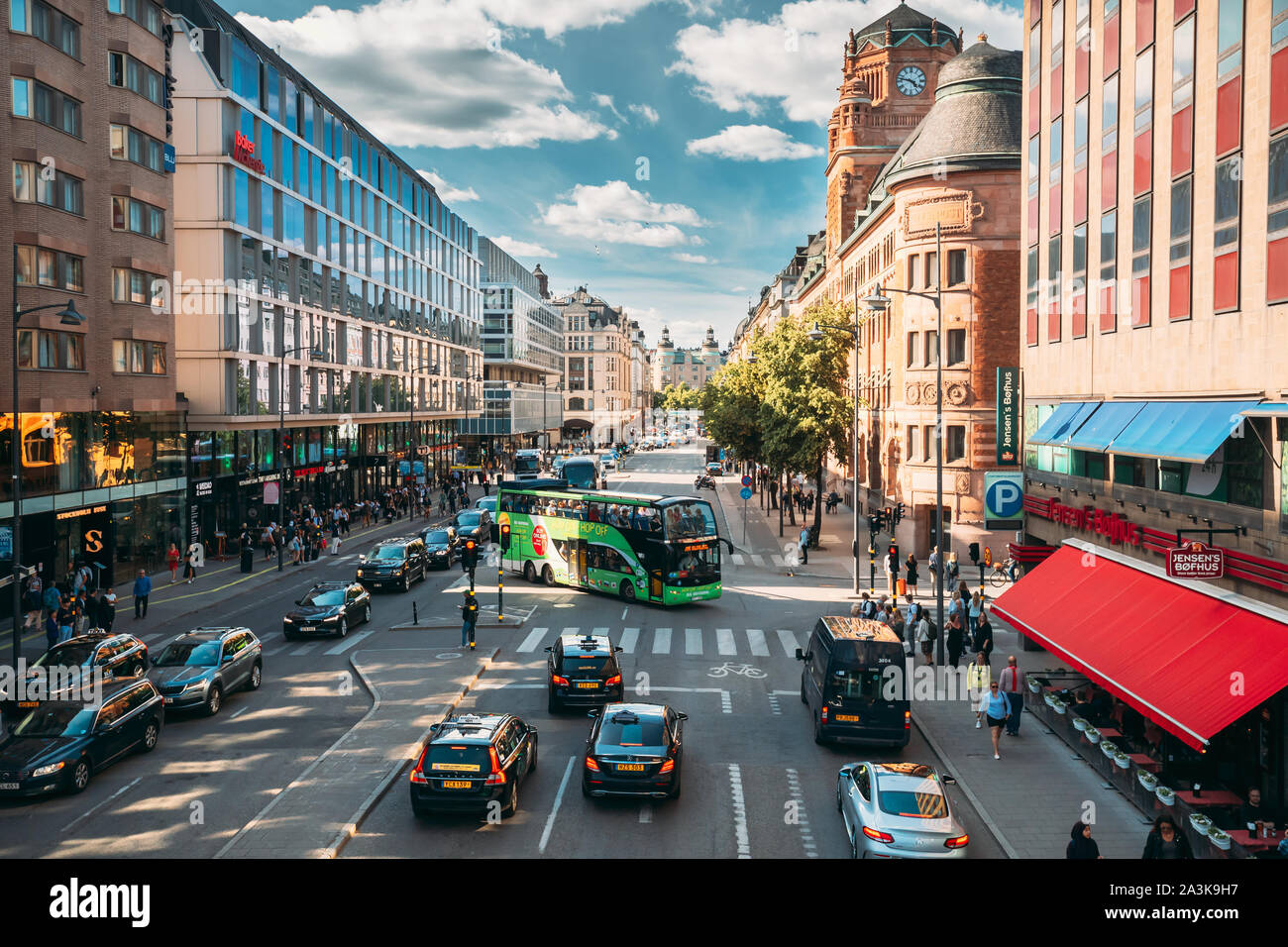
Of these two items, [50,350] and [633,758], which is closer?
[633,758]

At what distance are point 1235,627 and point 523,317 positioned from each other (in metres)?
119

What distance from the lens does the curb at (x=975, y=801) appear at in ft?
47.1

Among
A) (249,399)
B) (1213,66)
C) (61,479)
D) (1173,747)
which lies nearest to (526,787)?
(1173,747)

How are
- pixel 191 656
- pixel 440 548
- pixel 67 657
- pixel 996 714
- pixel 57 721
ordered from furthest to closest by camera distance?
Answer: 1. pixel 440 548
2. pixel 191 656
3. pixel 67 657
4. pixel 996 714
5. pixel 57 721

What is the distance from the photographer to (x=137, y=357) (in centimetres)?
3922

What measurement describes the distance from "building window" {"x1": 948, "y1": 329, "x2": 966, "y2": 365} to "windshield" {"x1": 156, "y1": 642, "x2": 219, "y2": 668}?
34.1m

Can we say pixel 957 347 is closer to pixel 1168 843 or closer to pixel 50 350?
pixel 1168 843

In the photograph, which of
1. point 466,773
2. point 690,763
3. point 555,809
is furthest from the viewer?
point 690,763

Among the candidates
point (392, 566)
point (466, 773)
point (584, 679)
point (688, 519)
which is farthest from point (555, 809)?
point (392, 566)

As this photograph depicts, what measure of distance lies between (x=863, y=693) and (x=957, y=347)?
97.1ft

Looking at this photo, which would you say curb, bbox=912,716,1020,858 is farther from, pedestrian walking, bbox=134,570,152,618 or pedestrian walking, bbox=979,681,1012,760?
pedestrian walking, bbox=134,570,152,618
